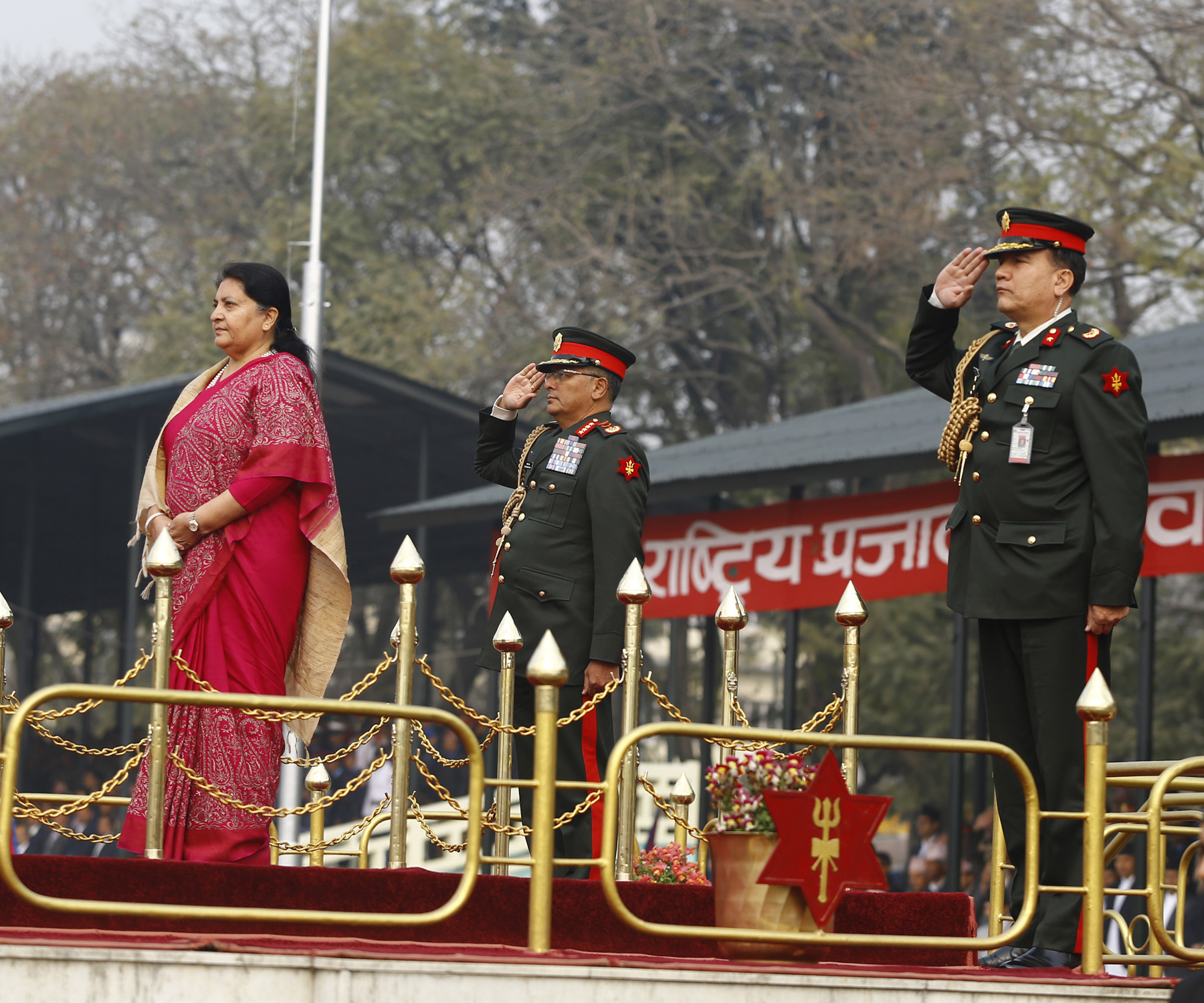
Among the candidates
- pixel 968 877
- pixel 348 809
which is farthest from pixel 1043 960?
pixel 348 809

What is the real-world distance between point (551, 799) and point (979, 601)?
5.02 ft

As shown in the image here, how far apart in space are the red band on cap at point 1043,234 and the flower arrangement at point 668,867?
2249 mm

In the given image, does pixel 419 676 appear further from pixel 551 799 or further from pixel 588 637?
pixel 551 799

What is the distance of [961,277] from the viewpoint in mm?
4980

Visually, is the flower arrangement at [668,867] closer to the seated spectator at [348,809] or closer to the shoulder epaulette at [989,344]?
the shoulder epaulette at [989,344]

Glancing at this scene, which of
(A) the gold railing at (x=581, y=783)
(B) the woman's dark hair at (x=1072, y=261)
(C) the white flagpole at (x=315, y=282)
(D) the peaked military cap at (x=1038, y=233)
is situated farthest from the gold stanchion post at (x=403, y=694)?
(C) the white flagpole at (x=315, y=282)

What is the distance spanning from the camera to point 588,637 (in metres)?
5.81

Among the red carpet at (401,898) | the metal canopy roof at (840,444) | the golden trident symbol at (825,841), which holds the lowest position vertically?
the red carpet at (401,898)

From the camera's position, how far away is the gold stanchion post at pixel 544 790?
3906mm

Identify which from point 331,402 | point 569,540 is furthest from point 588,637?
point 331,402

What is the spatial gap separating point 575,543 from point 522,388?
1.83 ft

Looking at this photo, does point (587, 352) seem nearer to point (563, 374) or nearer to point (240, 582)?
point (563, 374)

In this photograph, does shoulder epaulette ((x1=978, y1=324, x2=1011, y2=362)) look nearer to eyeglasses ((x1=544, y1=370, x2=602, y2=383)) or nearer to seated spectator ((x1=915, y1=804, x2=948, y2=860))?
eyeglasses ((x1=544, y1=370, x2=602, y2=383))

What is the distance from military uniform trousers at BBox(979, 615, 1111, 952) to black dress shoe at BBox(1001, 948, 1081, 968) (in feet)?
0.05
